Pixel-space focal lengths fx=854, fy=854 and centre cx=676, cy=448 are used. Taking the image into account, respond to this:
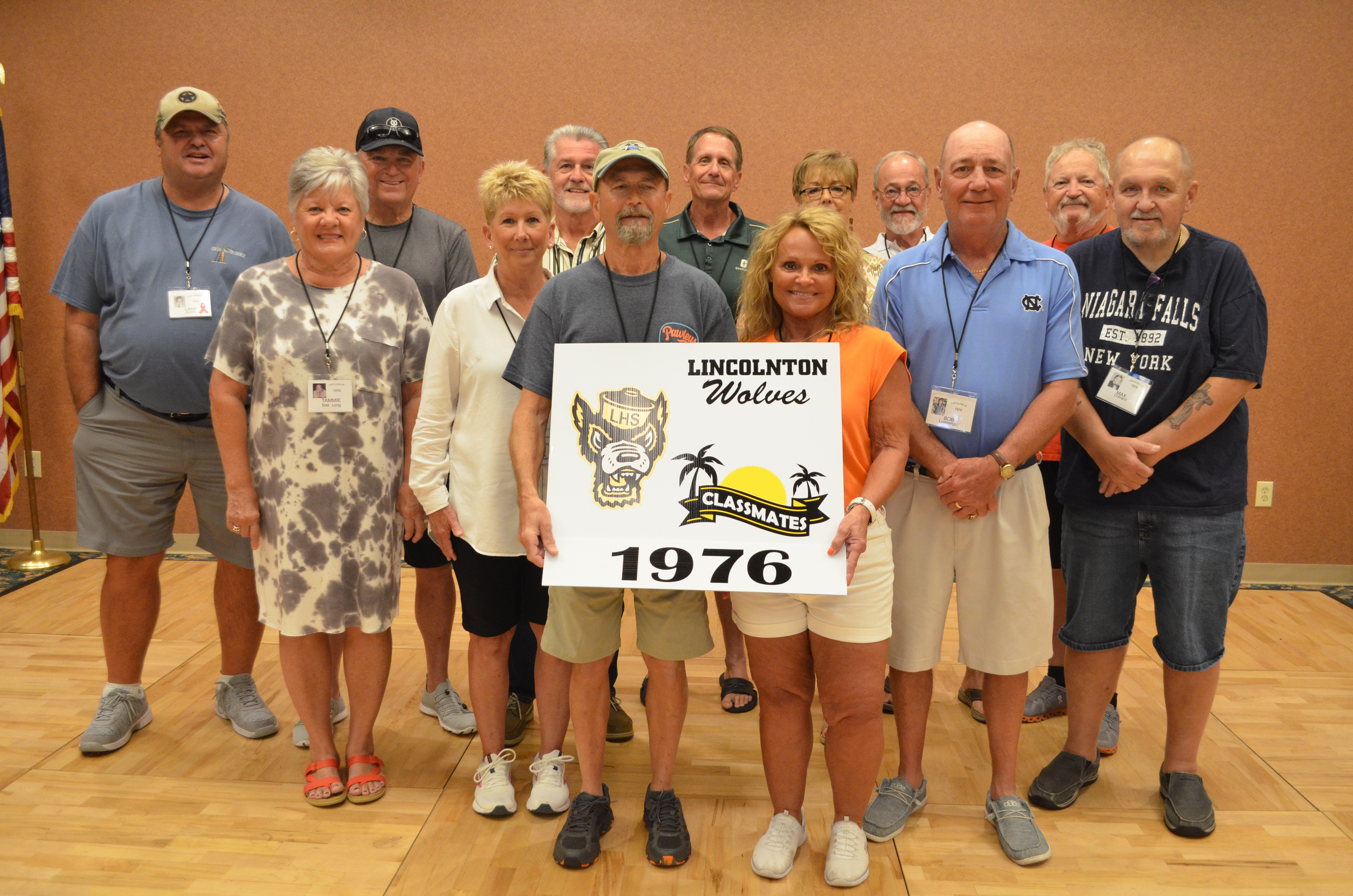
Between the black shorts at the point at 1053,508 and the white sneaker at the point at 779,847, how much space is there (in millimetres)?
1493

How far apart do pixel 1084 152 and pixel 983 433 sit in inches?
62.6

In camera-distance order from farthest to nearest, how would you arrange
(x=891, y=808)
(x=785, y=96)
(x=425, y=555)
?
(x=785, y=96) < (x=425, y=555) < (x=891, y=808)

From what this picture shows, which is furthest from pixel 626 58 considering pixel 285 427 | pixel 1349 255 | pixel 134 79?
pixel 1349 255

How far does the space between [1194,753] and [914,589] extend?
3.45ft

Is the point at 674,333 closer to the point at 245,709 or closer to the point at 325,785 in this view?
the point at 325,785

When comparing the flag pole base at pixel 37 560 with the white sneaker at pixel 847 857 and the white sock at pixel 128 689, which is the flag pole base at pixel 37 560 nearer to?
the white sock at pixel 128 689

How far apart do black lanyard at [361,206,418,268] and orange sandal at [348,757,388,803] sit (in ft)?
5.06

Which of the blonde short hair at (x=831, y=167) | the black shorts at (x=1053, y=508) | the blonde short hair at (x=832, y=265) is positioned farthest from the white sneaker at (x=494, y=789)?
the blonde short hair at (x=831, y=167)

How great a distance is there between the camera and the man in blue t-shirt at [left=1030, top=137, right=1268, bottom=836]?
231cm

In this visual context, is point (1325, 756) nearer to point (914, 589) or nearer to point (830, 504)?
point (914, 589)

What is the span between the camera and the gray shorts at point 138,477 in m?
2.78

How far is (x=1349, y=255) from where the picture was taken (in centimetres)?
445

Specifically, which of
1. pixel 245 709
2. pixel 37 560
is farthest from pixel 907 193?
pixel 37 560

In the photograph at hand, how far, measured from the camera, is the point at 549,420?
219 cm
